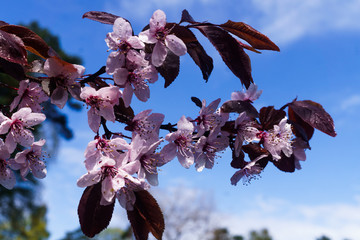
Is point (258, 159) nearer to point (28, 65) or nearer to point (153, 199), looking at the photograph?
point (153, 199)

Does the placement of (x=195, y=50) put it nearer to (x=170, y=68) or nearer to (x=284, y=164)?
(x=170, y=68)

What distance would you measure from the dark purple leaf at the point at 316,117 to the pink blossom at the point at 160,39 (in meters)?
0.34

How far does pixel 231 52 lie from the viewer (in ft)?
2.24

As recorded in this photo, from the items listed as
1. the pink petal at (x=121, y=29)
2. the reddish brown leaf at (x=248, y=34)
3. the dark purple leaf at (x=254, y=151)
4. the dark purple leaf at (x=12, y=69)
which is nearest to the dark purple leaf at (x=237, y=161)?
the dark purple leaf at (x=254, y=151)

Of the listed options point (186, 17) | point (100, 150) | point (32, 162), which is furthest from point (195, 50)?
point (32, 162)

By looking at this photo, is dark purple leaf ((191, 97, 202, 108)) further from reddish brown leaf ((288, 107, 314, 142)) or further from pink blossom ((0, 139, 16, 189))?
pink blossom ((0, 139, 16, 189))

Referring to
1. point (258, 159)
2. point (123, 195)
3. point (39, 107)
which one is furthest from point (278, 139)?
point (39, 107)

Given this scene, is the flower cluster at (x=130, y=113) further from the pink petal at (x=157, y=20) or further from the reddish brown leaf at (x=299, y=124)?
the reddish brown leaf at (x=299, y=124)

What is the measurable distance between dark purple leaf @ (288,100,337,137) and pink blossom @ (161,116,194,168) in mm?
294

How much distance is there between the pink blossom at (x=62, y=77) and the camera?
629 mm

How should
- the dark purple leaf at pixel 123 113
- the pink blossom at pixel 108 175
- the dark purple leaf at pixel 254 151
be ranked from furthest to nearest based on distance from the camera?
1. the dark purple leaf at pixel 254 151
2. the dark purple leaf at pixel 123 113
3. the pink blossom at pixel 108 175

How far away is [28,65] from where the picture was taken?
25.6 inches

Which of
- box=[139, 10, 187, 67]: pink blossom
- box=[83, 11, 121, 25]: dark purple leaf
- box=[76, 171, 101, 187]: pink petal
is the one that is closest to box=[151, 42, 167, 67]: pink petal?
box=[139, 10, 187, 67]: pink blossom

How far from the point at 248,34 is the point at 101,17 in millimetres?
281
